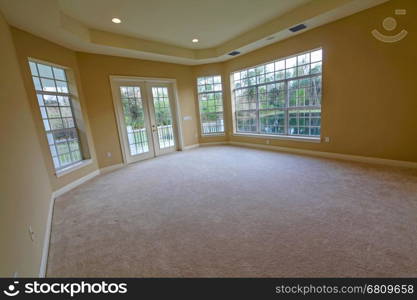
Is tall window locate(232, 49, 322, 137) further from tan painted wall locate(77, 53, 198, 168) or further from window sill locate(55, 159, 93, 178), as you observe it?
window sill locate(55, 159, 93, 178)

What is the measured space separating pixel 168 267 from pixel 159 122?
4.68 meters

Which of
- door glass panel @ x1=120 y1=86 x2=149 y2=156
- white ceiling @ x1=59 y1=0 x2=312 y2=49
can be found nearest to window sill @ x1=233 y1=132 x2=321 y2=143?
white ceiling @ x1=59 y1=0 x2=312 y2=49

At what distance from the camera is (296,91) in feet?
15.2

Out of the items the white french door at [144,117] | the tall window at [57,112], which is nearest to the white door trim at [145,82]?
the white french door at [144,117]

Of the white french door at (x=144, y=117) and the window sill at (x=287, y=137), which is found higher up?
the white french door at (x=144, y=117)

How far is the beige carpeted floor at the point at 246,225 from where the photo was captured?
5.25ft

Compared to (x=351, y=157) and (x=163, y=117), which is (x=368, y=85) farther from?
(x=163, y=117)

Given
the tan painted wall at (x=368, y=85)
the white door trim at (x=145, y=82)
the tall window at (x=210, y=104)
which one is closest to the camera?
the tan painted wall at (x=368, y=85)

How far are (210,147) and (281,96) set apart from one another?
2.72 meters

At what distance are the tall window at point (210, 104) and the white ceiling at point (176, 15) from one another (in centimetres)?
188

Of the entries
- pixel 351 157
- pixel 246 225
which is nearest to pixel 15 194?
pixel 246 225

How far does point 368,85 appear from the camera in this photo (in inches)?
138

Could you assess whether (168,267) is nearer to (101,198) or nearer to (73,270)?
(73,270)

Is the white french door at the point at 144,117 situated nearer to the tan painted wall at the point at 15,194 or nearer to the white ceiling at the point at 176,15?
the white ceiling at the point at 176,15
